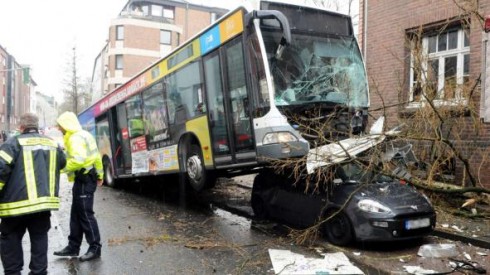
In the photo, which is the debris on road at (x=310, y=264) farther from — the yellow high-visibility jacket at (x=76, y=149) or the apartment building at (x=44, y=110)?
the apartment building at (x=44, y=110)

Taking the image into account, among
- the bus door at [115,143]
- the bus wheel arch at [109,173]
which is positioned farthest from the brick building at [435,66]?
the bus wheel arch at [109,173]

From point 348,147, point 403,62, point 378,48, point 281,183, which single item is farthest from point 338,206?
point 378,48

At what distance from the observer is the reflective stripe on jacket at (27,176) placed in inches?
173

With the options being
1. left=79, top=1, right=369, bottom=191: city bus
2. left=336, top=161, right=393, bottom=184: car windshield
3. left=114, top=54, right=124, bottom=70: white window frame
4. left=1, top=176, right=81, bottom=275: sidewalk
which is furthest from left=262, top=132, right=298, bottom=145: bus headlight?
left=114, top=54, right=124, bottom=70: white window frame

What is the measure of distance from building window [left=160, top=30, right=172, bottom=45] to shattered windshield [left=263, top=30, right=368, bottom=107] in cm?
4618

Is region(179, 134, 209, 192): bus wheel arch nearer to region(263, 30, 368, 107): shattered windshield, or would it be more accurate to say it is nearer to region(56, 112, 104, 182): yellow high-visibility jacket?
region(263, 30, 368, 107): shattered windshield

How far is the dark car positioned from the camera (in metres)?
6.25

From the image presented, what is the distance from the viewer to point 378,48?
1175cm

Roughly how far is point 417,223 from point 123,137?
28.5 ft

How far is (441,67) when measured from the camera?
10.3 metres

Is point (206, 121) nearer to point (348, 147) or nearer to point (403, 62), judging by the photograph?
point (348, 147)

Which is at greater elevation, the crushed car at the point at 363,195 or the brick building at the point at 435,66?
the brick building at the point at 435,66

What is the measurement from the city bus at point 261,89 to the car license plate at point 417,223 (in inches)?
56.8

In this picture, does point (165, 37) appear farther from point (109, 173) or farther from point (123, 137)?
point (123, 137)
